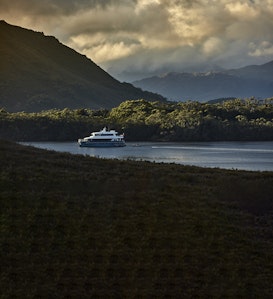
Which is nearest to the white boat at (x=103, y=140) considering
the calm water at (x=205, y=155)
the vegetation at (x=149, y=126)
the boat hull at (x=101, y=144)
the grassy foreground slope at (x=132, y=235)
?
the boat hull at (x=101, y=144)

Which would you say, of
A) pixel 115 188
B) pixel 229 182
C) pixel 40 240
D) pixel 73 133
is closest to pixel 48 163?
pixel 115 188

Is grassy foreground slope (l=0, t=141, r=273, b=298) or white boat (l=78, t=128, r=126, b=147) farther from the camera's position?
white boat (l=78, t=128, r=126, b=147)

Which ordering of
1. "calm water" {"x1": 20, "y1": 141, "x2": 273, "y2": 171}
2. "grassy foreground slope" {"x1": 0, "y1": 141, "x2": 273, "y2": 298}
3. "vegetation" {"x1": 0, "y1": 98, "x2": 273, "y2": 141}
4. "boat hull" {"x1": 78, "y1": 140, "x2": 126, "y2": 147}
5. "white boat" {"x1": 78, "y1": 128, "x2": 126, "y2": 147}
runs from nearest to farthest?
"grassy foreground slope" {"x1": 0, "y1": 141, "x2": 273, "y2": 298} → "calm water" {"x1": 20, "y1": 141, "x2": 273, "y2": 171} → "boat hull" {"x1": 78, "y1": 140, "x2": 126, "y2": 147} → "white boat" {"x1": 78, "y1": 128, "x2": 126, "y2": 147} → "vegetation" {"x1": 0, "y1": 98, "x2": 273, "y2": 141}

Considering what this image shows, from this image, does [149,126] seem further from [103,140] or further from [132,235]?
[132,235]

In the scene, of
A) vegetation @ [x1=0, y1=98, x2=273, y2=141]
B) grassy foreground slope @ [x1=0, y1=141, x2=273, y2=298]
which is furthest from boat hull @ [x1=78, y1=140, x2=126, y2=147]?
grassy foreground slope @ [x1=0, y1=141, x2=273, y2=298]

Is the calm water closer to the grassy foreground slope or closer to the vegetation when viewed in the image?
the grassy foreground slope

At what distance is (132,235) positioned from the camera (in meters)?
15.2

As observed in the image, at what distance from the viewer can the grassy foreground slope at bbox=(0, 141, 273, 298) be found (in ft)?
43.0

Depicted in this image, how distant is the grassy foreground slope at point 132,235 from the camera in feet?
43.0

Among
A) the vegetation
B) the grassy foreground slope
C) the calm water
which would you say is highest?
the vegetation

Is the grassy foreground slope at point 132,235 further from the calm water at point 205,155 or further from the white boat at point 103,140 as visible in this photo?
the white boat at point 103,140

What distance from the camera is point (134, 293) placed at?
41.7 feet

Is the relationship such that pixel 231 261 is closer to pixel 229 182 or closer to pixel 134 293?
pixel 134 293

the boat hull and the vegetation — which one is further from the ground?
the vegetation
